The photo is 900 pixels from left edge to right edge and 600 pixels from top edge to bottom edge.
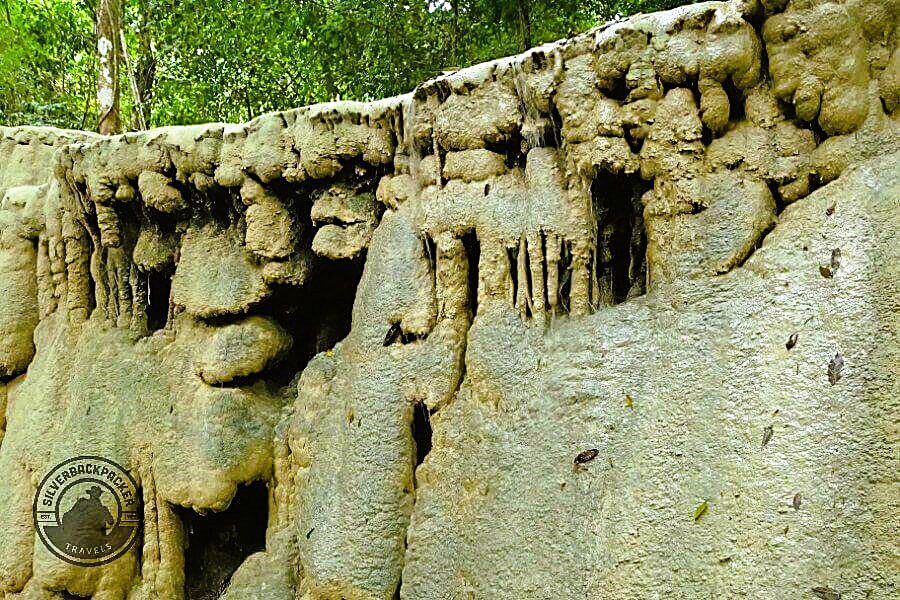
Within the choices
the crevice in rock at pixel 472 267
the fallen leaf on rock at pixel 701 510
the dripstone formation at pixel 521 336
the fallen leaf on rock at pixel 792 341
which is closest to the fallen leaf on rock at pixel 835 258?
the dripstone formation at pixel 521 336

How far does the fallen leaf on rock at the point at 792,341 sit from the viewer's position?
3.80 metres

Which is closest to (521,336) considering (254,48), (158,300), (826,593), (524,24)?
(826,593)

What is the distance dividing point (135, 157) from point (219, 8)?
18.3 feet

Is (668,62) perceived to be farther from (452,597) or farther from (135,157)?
(135,157)

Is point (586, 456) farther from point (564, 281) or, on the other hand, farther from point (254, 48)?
point (254, 48)

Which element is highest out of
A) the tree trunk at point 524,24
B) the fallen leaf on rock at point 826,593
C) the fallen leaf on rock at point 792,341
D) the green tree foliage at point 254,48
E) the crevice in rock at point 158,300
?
the green tree foliage at point 254,48

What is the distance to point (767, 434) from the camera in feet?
12.2

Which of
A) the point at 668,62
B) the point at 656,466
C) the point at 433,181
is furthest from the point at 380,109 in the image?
the point at 656,466

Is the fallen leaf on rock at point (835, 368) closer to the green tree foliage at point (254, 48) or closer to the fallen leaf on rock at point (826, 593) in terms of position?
the fallen leaf on rock at point (826, 593)

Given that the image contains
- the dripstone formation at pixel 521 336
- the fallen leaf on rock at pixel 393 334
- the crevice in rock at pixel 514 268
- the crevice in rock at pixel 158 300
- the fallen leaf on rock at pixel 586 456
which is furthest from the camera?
the crevice in rock at pixel 158 300

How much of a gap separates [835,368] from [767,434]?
420 mm

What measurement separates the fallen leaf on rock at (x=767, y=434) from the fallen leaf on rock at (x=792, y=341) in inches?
15.3
